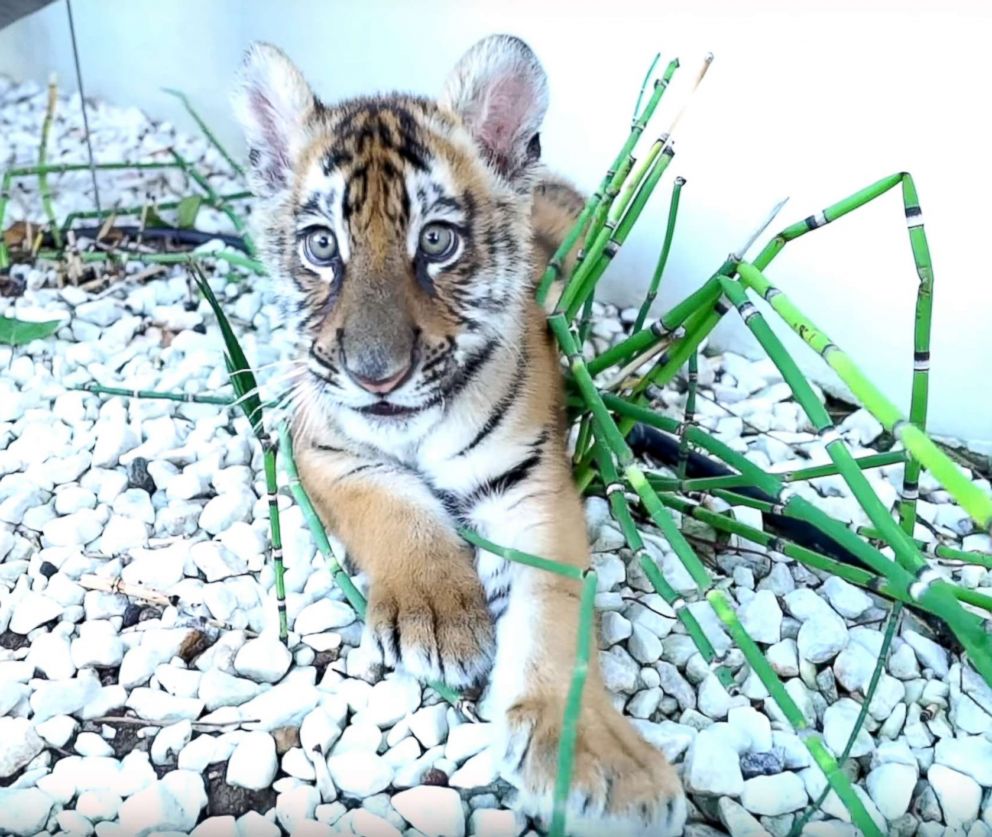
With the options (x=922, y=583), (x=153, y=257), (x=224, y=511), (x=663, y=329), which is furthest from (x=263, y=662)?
(x=153, y=257)

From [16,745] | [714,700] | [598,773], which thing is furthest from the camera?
[714,700]

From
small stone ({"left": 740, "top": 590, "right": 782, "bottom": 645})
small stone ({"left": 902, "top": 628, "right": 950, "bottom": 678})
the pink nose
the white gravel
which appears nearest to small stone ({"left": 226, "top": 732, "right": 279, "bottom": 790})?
the white gravel

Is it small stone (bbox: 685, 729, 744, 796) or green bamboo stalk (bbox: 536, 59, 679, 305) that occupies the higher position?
green bamboo stalk (bbox: 536, 59, 679, 305)

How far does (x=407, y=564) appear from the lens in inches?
55.2

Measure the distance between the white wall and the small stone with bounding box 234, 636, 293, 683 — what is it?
1.23m

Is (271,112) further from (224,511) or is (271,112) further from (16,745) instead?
(16,745)

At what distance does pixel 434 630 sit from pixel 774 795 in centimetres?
45

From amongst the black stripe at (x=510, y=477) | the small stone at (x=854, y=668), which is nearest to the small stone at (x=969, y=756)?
the small stone at (x=854, y=668)

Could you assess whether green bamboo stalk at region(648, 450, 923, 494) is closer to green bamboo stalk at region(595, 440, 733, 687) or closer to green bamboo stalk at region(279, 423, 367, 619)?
green bamboo stalk at region(595, 440, 733, 687)

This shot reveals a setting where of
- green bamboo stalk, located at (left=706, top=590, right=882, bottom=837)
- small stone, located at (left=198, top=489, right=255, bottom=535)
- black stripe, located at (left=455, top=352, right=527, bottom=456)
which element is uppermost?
black stripe, located at (left=455, top=352, right=527, bottom=456)

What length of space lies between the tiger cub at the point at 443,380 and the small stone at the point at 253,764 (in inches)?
7.3

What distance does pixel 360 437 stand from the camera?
1521mm

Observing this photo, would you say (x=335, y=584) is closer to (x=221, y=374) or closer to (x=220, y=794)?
(x=220, y=794)

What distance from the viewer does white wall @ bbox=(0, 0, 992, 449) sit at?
1.79m
